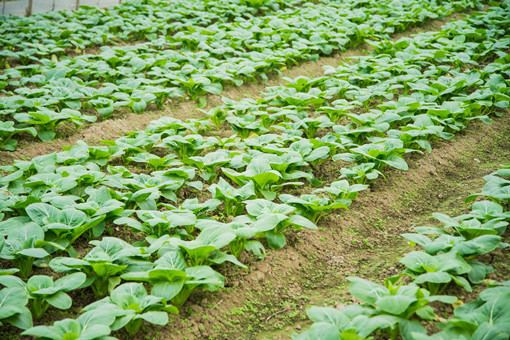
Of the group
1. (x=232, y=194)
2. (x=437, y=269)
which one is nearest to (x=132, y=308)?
(x=232, y=194)

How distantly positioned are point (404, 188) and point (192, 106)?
3643mm

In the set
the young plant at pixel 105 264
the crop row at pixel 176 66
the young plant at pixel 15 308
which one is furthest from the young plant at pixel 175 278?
the crop row at pixel 176 66

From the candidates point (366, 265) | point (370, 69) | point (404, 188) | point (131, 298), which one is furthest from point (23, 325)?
point (370, 69)

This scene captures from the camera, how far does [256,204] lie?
3.31 meters

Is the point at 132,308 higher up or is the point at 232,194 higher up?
the point at 232,194

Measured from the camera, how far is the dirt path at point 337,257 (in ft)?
9.05

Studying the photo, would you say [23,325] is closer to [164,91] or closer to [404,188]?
[404,188]

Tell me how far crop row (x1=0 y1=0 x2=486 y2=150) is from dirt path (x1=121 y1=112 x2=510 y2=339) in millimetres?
3343

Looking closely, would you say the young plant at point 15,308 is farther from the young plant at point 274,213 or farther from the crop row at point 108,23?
the crop row at point 108,23

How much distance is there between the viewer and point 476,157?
489 cm

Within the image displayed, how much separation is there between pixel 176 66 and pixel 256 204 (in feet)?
14.7

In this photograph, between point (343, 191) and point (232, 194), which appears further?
point (343, 191)

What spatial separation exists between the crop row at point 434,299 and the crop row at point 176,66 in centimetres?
430

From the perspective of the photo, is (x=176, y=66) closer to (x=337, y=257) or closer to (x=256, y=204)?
(x=256, y=204)
